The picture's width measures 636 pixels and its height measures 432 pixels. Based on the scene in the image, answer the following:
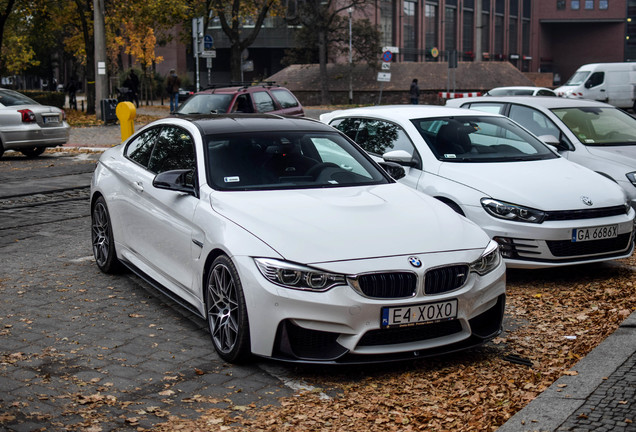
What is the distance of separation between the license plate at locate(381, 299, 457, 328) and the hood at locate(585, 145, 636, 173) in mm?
5263

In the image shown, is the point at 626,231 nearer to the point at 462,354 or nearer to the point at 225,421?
the point at 462,354

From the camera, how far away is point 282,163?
19.9 ft

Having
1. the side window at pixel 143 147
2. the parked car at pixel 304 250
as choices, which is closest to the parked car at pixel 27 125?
the side window at pixel 143 147

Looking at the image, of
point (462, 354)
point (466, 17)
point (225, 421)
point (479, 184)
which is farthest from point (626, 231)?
point (466, 17)

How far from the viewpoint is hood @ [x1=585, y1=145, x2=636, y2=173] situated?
938 centimetres

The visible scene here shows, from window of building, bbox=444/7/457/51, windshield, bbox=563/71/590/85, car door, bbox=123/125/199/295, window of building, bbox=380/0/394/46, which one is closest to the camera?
car door, bbox=123/125/199/295

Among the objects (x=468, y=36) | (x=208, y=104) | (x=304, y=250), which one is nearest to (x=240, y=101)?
(x=208, y=104)

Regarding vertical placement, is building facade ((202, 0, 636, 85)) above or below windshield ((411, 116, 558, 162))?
above

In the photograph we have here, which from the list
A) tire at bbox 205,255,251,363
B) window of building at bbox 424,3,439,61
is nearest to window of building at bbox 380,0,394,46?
window of building at bbox 424,3,439,61

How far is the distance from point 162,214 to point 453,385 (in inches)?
99.7

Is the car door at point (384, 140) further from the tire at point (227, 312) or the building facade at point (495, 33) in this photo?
the building facade at point (495, 33)

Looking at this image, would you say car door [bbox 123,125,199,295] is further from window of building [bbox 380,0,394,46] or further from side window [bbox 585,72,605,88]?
window of building [bbox 380,0,394,46]

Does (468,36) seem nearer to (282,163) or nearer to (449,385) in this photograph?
(282,163)

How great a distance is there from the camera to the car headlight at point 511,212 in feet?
23.0
